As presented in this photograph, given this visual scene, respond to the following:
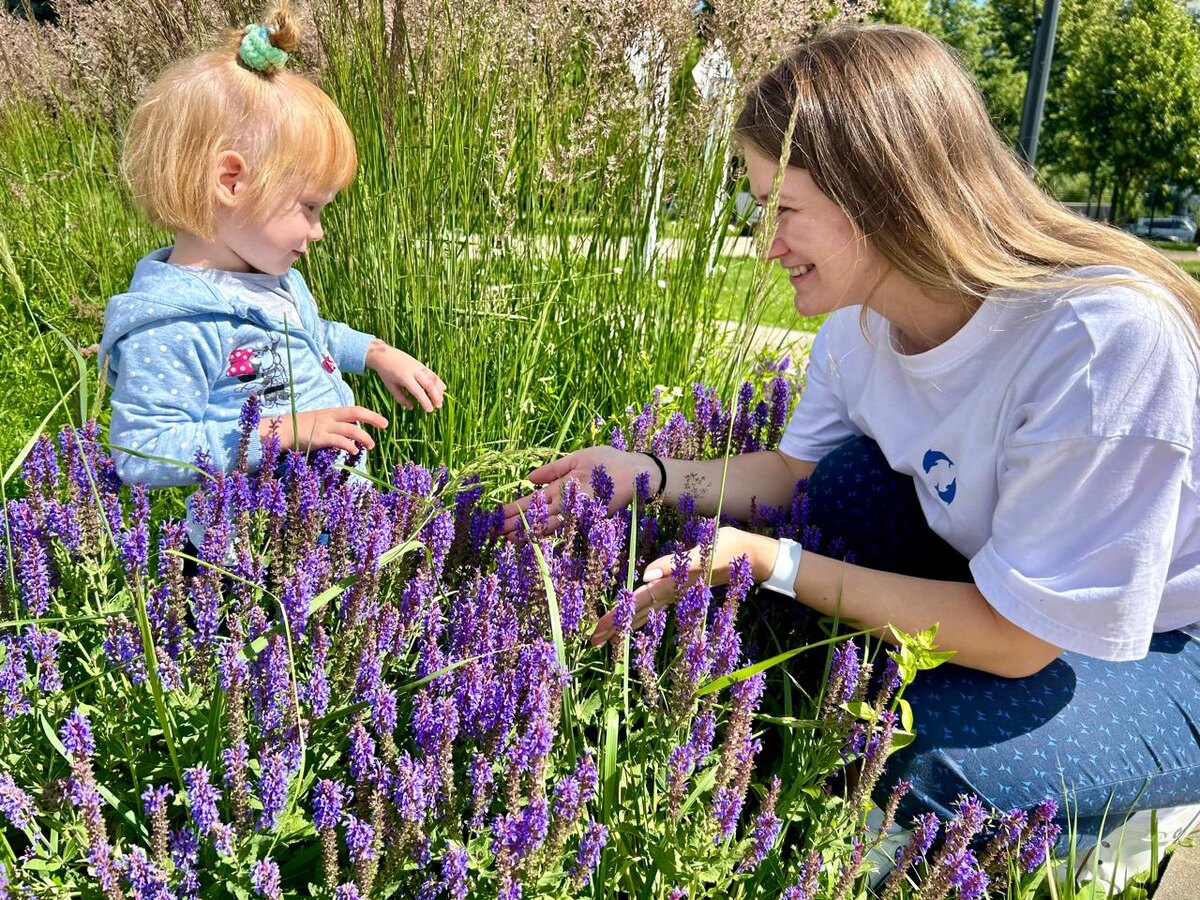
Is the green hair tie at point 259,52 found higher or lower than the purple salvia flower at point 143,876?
higher

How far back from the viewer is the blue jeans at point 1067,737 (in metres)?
1.85

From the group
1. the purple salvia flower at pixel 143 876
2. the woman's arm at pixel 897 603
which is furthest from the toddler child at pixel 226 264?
the purple salvia flower at pixel 143 876

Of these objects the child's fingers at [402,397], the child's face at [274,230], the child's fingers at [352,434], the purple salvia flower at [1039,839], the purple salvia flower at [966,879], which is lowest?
the purple salvia flower at [1039,839]

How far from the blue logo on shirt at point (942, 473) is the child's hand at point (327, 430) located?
3.92ft

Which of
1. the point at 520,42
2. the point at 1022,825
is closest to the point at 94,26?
the point at 520,42

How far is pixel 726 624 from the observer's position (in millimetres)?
1569

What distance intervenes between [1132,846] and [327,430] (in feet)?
6.20

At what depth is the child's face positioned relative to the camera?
239 centimetres

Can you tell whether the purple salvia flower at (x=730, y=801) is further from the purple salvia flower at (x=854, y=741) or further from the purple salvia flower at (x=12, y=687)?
the purple salvia flower at (x=12, y=687)

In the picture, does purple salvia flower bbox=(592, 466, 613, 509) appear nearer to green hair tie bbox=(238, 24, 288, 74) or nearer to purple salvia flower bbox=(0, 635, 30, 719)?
purple salvia flower bbox=(0, 635, 30, 719)

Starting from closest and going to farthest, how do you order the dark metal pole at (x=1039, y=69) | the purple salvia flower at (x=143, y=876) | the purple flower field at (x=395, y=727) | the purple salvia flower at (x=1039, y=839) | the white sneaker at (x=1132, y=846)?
1. the purple salvia flower at (x=143, y=876)
2. the purple flower field at (x=395, y=727)
3. the purple salvia flower at (x=1039, y=839)
4. the white sneaker at (x=1132, y=846)
5. the dark metal pole at (x=1039, y=69)

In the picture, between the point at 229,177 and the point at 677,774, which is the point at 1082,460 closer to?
the point at 677,774

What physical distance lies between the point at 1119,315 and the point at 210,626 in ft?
5.35

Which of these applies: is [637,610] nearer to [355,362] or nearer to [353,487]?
[353,487]
